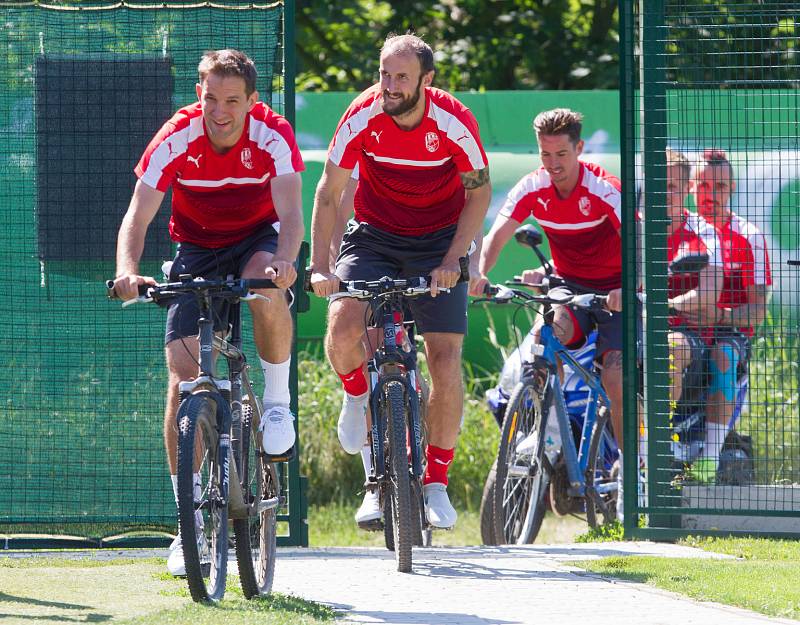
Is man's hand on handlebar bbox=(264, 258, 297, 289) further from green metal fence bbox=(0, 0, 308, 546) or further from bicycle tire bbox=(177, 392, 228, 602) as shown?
green metal fence bbox=(0, 0, 308, 546)

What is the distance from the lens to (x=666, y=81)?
6.99 metres

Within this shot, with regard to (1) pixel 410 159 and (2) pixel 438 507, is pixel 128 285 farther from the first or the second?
(2) pixel 438 507

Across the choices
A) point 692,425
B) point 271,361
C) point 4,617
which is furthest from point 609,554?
point 4,617

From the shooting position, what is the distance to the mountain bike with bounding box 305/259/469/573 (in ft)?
18.5

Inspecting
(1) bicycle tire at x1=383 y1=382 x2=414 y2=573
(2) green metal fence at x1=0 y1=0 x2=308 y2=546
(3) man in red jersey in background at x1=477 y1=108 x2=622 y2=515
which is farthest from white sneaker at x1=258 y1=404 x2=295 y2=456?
(3) man in red jersey in background at x1=477 y1=108 x2=622 y2=515

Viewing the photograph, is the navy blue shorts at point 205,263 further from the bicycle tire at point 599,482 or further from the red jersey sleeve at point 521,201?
the bicycle tire at point 599,482

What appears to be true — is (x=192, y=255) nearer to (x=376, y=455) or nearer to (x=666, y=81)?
(x=376, y=455)

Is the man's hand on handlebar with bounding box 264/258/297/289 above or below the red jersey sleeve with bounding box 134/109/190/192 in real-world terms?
below

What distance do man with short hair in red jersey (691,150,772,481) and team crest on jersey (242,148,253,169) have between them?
9.24ft

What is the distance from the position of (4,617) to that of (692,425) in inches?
154

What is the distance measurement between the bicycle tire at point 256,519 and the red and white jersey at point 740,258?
315 cm

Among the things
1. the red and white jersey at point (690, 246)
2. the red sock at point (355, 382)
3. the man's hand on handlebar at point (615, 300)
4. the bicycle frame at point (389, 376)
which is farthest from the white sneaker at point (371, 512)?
the red and white jersey at point (690, 246)

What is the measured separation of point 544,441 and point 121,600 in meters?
2.92

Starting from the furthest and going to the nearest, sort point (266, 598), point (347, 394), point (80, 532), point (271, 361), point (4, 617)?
point (80, 532), point (347, 394), point (271, 361), point (266, 598), point (4, 617)
